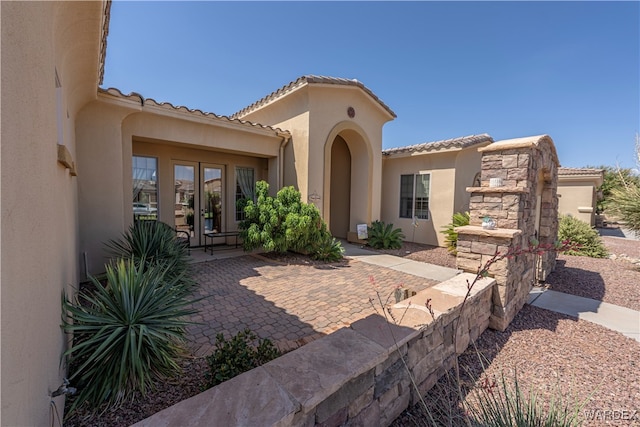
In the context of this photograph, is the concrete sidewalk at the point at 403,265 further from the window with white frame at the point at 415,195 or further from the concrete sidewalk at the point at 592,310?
the window with white frame at the point at 415,195

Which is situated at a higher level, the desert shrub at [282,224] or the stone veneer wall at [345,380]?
the desert shrub at [282,224]

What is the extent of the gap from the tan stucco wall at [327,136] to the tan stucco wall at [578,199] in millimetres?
14234

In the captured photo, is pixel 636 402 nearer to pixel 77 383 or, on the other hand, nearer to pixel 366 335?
pixel 366 335

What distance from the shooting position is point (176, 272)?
5305 mm

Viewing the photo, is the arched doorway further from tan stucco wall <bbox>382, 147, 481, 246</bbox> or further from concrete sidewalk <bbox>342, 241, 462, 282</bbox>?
concrete sidewalk <bbox>342, 241, 462, 282</bbox>

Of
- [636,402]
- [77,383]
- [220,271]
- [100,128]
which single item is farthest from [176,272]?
[636,402]

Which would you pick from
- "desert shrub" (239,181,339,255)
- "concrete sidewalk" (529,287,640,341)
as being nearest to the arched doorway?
"desert shrub" (239,181,339,255)

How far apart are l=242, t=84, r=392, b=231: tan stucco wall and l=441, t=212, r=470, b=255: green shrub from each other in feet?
9.12

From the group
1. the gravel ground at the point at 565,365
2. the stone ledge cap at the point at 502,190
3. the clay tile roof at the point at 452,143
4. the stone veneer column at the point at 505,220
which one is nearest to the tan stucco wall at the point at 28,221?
the gravel ground at the point at 565,365

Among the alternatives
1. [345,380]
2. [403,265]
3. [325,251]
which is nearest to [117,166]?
[325,251]

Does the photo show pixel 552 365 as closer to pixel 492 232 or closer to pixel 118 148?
pixel 492 232

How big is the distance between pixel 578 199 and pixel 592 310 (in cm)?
1575

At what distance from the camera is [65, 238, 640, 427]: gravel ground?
7.72ft

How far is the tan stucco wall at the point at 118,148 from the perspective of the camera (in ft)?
17.7
